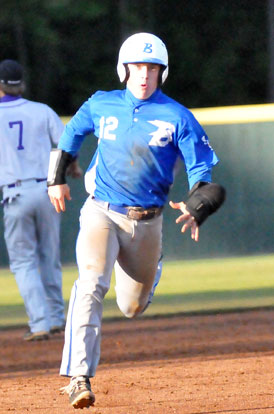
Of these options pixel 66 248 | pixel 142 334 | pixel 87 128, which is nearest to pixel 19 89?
pixel 142 334

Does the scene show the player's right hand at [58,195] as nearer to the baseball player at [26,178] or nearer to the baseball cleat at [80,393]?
the baseball cleat at [80,393]

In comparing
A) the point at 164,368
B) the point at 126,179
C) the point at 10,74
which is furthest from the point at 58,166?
the point at 10,74

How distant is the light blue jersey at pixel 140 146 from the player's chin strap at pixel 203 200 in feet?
0.21

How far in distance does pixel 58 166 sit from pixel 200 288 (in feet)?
19.5

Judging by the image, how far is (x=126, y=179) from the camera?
5574 millimetres

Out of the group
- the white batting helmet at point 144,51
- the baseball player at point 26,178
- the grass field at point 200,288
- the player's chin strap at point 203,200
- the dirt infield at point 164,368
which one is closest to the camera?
the player's chin strap at point 203,200

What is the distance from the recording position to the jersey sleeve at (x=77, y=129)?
5.74 metres

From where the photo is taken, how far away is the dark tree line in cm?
2834

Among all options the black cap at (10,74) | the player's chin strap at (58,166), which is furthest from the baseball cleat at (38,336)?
the player's chin strap at (58,166)

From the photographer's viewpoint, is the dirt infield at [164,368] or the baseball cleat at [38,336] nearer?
the dirt infield at [164,368]

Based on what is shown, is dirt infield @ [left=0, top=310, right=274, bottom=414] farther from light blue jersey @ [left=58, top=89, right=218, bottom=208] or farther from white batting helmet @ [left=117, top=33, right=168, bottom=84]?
white batting helmet @ [left=117, top=33, right=168, bottom=84]

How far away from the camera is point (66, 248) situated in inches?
473

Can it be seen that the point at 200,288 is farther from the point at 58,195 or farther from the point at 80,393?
the point at 80,393

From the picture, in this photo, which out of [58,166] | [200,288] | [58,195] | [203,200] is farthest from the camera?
[200,288]
